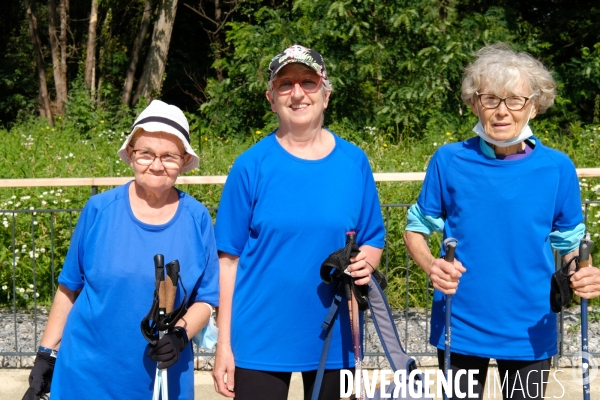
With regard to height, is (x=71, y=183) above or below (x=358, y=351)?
above

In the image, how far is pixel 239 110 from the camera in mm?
12898

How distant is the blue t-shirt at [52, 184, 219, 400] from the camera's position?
2453mm

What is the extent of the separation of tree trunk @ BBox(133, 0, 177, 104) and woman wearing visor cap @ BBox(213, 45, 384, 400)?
44.0ft

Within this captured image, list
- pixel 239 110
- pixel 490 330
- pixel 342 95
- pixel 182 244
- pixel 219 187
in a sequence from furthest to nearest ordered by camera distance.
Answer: pixel 239 110, pixel 342 95, pixel 219 187, pixel 490 330, pixel 182 244

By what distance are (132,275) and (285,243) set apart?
491mm

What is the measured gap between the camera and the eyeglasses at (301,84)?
263cm

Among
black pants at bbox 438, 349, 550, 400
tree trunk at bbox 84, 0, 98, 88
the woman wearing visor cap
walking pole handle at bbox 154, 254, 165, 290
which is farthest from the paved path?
tree trunk at bbox 84, 0, 98, 88

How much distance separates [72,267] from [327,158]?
890 mm

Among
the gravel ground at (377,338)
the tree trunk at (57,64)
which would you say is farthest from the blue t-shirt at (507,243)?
the tree trunk at (57,64)

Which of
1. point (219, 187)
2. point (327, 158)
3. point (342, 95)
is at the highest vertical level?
point (342, 95)

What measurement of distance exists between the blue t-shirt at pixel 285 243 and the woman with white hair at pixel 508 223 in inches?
13.9

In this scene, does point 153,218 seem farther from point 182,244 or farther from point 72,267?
point 72,267

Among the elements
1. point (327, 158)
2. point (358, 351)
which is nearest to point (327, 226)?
point (327, 158)

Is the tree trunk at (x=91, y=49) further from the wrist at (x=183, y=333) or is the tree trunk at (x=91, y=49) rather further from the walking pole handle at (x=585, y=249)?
the walking pole handle at (x=585, y=249)
